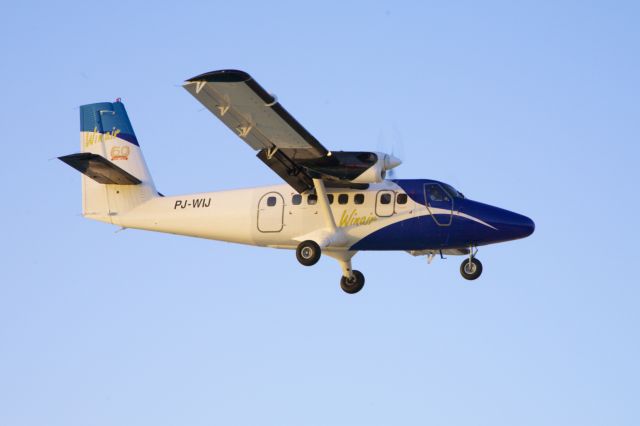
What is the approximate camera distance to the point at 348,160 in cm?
2767

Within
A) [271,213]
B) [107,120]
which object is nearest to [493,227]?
[271,213]

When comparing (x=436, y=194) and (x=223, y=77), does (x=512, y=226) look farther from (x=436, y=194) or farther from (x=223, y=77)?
(x=223, y=77)

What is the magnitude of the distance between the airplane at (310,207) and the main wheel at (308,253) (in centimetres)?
2

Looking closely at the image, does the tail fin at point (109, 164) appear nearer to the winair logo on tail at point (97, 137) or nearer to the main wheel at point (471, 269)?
the winair logo on tail at point (97, 137)

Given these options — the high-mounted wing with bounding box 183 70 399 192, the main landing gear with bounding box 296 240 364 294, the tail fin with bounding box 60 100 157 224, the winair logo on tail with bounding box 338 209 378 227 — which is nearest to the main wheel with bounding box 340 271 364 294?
the main landing gear with bounding box 296 240 364 294

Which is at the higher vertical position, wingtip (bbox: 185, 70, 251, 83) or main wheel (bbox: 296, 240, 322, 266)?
wingtip (bbox: 185, 70, 251, 83)

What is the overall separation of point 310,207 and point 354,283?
257cm

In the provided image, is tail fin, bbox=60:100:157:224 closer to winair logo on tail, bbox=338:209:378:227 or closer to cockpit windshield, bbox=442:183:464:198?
winair logo on tail, bbox=338:209:378:227

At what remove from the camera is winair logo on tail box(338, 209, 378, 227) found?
93.1 ft

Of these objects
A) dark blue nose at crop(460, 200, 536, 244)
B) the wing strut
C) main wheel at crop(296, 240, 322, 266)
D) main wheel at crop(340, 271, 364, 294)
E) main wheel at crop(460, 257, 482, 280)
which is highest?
the wing strut

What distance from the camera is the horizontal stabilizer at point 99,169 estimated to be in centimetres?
2914

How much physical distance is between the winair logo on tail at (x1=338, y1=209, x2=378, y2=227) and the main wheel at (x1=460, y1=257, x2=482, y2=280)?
2418 mm

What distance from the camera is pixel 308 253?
92.4 feet

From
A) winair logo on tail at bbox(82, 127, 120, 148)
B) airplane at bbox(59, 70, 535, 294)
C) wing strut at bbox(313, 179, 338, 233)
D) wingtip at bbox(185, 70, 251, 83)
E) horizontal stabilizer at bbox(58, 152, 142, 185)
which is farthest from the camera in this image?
winair logo on tail at bbox(82, 127, 120, 148)
